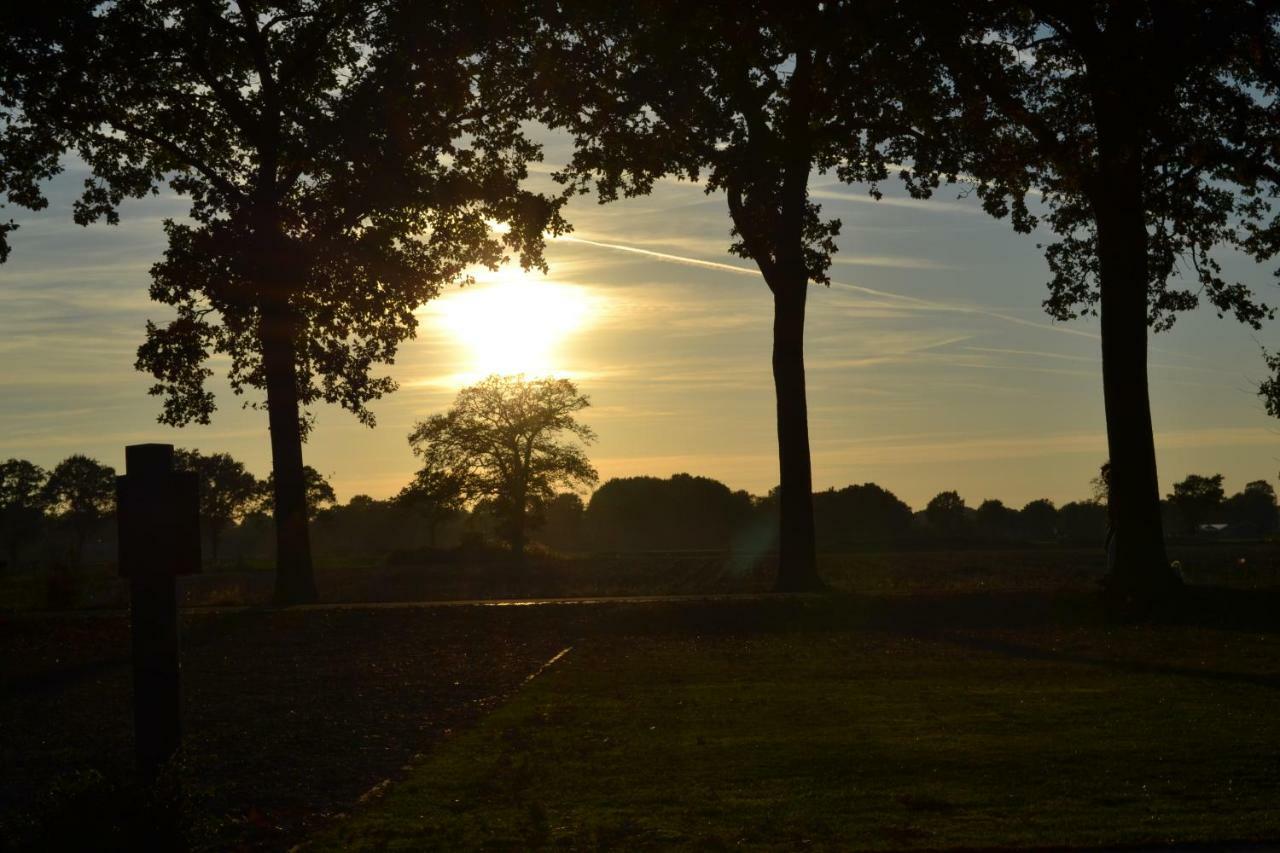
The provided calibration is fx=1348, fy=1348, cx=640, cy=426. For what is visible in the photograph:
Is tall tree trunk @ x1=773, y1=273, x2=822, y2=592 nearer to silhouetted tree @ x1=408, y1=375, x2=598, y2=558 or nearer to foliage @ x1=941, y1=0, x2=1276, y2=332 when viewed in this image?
foliage @ x1=941, y1=0, x2=1276, y2=332

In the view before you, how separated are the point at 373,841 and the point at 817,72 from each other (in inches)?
579

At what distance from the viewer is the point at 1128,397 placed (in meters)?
21.8

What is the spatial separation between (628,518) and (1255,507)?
10074cm

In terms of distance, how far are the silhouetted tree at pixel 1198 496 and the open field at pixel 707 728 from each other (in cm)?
9377

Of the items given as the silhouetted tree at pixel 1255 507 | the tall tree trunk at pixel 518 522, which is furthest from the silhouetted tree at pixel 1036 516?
the tall tree trunk at pixel 518 522

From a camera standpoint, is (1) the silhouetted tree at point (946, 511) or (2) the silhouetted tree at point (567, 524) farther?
(1) the silhouetted tree at point (946, 511)

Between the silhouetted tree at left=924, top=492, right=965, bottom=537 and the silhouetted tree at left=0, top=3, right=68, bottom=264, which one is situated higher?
the silhouetted tree at left=0, top=3, right=68, bottom=264

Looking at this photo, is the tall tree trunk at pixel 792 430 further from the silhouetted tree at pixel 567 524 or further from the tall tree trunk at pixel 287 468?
the silhouetted tree at pixel 567 524

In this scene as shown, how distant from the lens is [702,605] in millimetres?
21203

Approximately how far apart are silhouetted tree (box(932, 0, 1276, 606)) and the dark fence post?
43.6 ft

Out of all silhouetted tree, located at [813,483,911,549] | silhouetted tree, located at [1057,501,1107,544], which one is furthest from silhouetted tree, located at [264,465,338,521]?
silhouetted tree, located at [1057,501,1107,544]

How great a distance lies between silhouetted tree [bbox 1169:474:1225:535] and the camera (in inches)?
4200

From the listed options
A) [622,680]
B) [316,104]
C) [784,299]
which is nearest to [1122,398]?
[784,299]

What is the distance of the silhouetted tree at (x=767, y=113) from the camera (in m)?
16.1
